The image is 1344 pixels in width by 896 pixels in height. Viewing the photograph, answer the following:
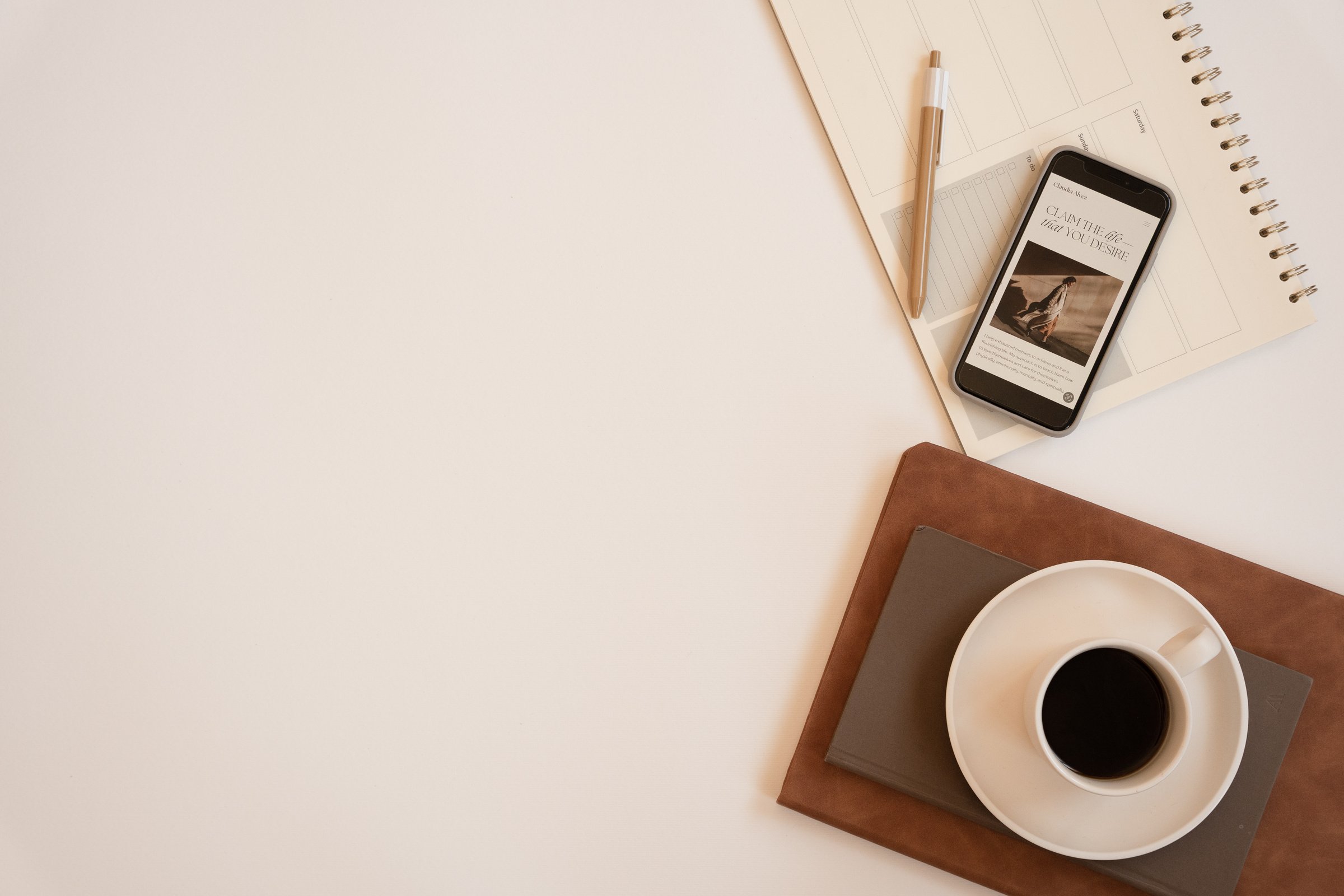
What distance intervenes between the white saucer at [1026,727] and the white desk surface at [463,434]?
126 mm

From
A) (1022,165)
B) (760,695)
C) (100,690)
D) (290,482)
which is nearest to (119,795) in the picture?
(100,690)

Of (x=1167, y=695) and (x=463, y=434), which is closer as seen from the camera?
(x=1167, y=695)

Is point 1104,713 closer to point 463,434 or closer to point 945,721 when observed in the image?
point 945,721

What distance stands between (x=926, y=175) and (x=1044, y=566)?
13.2 inches

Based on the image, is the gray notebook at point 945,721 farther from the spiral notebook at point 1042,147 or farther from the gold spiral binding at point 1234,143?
the gold spiral binding at point 1234,143

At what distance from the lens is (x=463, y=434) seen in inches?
27.7

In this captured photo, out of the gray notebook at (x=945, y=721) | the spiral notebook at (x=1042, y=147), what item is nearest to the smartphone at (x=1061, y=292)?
the spiral notebook at (x=1042, y=147)

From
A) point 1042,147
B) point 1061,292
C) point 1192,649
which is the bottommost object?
point 1192,649

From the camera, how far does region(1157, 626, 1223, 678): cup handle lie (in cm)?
53


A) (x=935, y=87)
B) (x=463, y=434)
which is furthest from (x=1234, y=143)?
(x=463, y=434)

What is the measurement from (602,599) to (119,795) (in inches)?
17.7

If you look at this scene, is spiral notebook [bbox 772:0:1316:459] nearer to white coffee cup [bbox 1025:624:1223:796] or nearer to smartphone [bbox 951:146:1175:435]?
smartphone [bbox 951:146:1175:435]

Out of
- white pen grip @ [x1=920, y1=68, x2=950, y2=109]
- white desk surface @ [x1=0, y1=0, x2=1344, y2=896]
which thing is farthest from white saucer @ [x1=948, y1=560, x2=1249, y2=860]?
white pen grip @ [x1=920, y1=68, x2=950, y2=109]

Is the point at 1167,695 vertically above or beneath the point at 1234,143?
beneath
